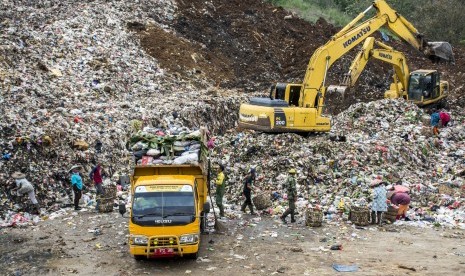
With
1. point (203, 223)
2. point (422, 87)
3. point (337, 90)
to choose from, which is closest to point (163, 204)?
point (203, 223)

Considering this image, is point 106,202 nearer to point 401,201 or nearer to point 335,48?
point 401,201

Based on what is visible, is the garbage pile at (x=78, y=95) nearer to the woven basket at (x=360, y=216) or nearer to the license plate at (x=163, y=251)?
the license plate at (x=163, y=251)

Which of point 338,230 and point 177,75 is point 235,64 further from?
point 338,230

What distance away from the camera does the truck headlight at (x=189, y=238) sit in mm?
10641

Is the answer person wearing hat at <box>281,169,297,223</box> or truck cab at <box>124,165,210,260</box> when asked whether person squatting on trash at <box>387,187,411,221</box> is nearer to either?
person wearing hat at <box>281,169,297,223</box>

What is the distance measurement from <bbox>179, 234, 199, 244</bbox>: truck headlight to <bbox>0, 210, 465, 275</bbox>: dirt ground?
0.53 m

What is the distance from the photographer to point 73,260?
37.3ft

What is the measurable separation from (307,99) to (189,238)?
344 inches

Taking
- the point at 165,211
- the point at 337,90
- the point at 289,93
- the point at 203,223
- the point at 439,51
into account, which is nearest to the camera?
the point at 165,211

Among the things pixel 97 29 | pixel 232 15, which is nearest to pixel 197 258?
pixel 97 29

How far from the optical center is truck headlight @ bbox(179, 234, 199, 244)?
34.9 feet

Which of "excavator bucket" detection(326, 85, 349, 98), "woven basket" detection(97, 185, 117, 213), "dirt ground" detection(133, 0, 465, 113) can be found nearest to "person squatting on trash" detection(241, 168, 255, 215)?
"woven basket" detection(97, 185, 117, 213)

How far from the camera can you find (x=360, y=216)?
43.6ft

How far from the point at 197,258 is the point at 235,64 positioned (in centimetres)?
1864
